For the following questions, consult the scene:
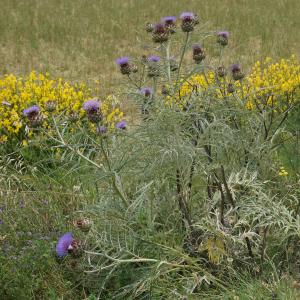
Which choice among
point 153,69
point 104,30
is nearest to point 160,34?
point 153,69

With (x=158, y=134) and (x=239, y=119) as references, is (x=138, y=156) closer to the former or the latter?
(x=158, y=134)

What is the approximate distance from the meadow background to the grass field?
0.07 ft

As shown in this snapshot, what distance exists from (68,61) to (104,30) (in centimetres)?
235

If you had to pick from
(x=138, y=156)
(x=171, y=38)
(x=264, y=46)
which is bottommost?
Answer: (x=264, y=46)

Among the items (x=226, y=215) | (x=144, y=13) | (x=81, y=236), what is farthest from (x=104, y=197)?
(x=144, y=13)

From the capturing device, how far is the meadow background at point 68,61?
3129 mm

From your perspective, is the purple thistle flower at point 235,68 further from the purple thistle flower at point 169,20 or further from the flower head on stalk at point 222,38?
the purple thistle flower at point 169,20

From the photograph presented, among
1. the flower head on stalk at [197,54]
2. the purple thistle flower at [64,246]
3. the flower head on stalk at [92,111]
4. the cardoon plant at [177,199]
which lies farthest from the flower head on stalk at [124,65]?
the purple thistle flower at [64,246]

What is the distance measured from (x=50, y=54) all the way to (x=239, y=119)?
8258 mm

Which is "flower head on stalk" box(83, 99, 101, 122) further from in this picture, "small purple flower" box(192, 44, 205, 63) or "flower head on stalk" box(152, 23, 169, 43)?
"small purple flower" box(192, 44, 205, 63)

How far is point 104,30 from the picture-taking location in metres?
13.1

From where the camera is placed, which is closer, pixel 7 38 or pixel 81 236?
pixel 81 236

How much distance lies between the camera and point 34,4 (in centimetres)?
1503

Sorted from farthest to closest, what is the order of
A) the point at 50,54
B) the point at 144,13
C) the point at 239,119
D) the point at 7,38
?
1. the point at 144,13
2. the point at 7,38
3. the point at 50,54
4. the point at 239,119
